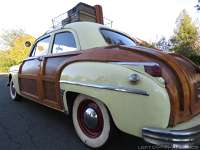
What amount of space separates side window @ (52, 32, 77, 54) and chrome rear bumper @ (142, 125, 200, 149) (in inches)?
75.9

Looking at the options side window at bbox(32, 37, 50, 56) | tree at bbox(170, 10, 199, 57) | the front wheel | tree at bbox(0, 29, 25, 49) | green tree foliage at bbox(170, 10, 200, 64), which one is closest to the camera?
the front wheel

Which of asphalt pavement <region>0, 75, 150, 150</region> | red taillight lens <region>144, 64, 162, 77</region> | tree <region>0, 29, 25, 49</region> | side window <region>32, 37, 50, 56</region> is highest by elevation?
tree <region>0, 29, 25, 49</region>

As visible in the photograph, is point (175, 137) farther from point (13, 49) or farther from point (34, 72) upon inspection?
point (13, 49)

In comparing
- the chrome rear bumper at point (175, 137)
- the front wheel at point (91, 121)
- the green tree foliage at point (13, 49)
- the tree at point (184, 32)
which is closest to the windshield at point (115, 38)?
the front wheel at point (91, 121)

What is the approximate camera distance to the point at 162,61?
2.94 metres

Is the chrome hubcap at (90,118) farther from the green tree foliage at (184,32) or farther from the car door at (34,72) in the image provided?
the green tree foliage at (184,32)

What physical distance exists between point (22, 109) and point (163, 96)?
412 centimetres

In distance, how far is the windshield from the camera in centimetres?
421

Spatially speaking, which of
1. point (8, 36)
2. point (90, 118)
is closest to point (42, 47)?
point (90, 118)

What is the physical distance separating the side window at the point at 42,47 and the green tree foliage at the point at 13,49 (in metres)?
29.0

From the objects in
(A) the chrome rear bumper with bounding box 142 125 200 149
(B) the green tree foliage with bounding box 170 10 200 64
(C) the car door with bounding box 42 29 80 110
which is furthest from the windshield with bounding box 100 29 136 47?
(B) the green tree foliage with bounding box 170 10 200 64

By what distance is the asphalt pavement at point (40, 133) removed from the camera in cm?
371

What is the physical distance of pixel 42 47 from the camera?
208 inches

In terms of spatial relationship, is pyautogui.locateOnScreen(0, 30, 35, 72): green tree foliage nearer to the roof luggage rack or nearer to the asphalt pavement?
the roof luggage rack
